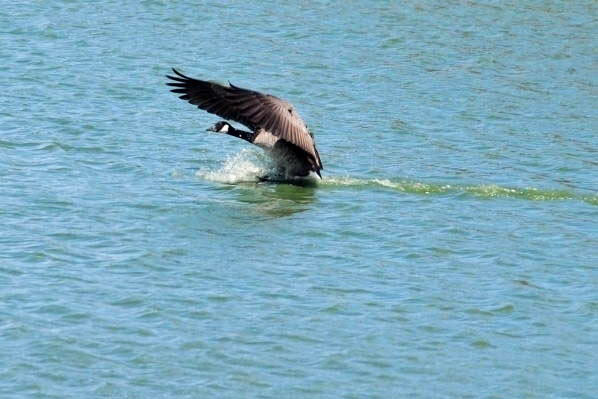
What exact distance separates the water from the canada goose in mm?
329

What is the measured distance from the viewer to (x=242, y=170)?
16.0m

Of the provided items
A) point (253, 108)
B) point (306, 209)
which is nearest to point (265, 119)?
point (253, 108)

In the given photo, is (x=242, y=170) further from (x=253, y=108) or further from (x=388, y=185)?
(x=388, y=185)

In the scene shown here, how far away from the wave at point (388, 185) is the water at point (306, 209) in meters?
0.04

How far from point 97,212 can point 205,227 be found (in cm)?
110

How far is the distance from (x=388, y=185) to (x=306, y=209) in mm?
1306

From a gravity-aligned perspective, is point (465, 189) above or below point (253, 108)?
below

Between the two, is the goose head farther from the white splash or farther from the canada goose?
the white splash

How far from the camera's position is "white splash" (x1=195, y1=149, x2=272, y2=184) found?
15805 mm

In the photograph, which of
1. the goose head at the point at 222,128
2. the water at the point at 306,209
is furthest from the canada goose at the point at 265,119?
the water at the point at 306,209

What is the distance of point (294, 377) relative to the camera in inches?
392

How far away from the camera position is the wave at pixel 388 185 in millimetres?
15336

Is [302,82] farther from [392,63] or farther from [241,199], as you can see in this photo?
[241,199]

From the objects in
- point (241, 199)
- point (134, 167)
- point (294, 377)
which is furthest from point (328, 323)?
point (134, 167)
